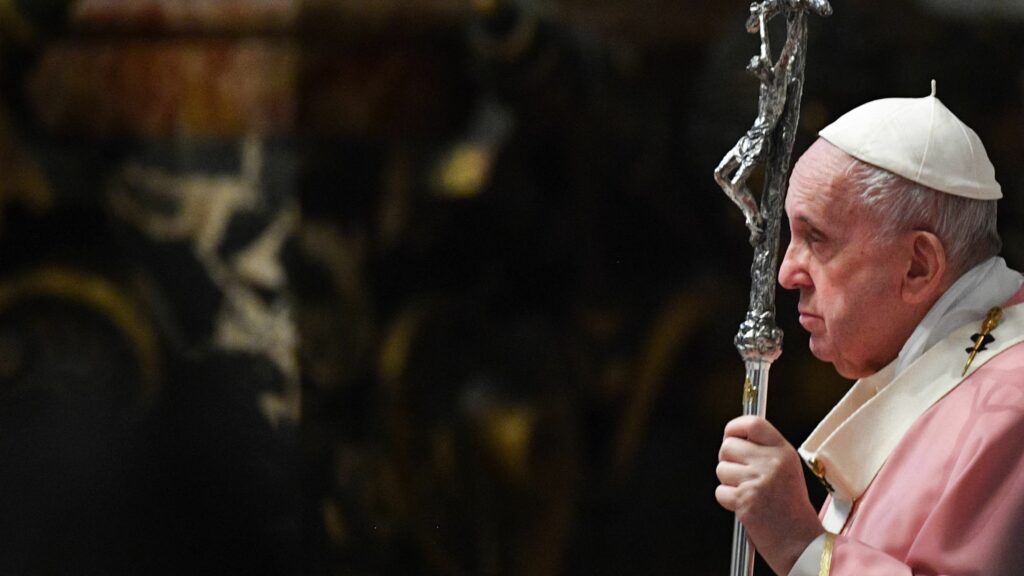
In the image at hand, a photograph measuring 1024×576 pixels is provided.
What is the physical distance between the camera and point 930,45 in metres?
3.28

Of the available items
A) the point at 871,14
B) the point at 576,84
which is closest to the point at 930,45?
the point at 871,14

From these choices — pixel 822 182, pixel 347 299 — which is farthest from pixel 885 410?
pixel 347 299

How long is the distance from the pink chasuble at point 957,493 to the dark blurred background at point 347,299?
1.49 metres

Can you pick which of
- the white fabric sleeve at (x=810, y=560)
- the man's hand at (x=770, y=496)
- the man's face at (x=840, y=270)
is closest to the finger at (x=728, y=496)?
the man's hand at (x=770, y=496)

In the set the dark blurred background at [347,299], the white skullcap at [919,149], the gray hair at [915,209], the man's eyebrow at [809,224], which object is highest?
the white skullcap at [919,149]

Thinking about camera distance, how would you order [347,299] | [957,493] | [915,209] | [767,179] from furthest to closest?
[347,299], [767,179], [915,209], [957,493]

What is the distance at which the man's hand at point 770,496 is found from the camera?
1.89 meters

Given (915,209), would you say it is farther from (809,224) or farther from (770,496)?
(770,496)

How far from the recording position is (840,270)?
194cm

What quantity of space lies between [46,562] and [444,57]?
1.40m

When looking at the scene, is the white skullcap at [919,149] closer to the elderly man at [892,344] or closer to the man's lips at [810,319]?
the elderly man at [892,344]

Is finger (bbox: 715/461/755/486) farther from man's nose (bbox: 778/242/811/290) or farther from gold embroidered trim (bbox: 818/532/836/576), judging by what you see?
man's nose (bbox: 778/242/811/290)

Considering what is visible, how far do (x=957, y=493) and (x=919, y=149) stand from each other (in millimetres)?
422

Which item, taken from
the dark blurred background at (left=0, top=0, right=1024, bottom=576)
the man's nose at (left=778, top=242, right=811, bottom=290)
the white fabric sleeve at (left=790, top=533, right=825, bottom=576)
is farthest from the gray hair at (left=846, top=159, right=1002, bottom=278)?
the dark blurred background at (left=0, top=0, right=1024, bottom=576)
